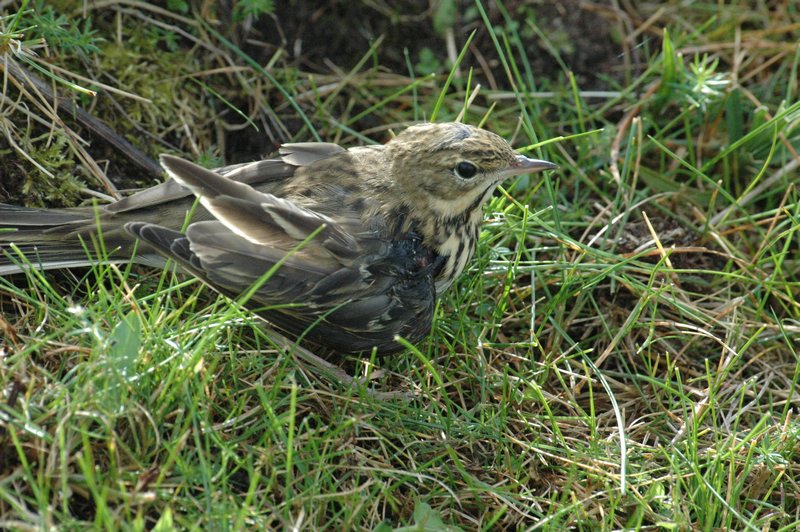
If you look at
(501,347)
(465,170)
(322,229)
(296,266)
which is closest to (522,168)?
(465,170)

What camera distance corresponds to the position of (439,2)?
259 inches

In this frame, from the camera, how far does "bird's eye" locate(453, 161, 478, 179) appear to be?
4.64 meters

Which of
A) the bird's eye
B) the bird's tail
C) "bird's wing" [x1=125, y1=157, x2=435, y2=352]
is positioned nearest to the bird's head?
the bird's eye

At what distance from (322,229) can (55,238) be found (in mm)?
1338

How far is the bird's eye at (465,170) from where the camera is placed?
464 cm

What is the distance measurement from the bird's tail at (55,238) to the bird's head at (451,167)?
4.68 feet

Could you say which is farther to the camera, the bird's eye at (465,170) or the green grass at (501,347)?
the bird's eye at (465,170)

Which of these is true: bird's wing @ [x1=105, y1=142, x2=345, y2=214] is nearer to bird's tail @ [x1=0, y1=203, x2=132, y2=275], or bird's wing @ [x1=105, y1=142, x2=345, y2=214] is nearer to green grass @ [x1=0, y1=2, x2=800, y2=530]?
bird's tail @ [x1=0, y1=203, x2=132, y2=275]

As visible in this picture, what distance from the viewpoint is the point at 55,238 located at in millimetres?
4582

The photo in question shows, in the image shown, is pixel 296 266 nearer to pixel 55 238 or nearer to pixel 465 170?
pixel 465 170

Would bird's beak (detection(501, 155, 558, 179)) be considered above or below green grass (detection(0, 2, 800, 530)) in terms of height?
above

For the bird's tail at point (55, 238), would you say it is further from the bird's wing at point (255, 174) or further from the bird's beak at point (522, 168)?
the bird's beak at point (522, 168)

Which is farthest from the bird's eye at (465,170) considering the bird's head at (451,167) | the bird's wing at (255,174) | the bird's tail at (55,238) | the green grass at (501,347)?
the bird's tail at (55,238)

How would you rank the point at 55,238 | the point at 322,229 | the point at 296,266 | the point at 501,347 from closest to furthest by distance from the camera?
the point at 296,266 → the point at 322,229 → the point at 55,238 → the point at 501,347
